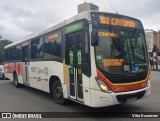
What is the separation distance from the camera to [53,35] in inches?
366

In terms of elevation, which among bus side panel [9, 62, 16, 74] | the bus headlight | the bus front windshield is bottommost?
the bus headlight

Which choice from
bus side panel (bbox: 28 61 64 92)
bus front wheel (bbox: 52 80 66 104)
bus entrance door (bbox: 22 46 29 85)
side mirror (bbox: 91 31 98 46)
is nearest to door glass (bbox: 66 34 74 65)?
bus side panel (bbox: 28 61 64 92)

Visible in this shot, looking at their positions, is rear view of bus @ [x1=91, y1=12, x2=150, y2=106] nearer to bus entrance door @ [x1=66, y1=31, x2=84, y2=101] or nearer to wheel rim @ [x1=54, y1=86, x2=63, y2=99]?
bus entrance door @ [x1=66, y1=31, x2=84, y2=101]

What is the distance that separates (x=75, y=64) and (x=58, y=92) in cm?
189

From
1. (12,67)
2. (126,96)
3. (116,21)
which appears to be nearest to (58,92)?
(126,96)

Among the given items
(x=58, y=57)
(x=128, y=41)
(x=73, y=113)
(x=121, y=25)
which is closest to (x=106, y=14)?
(x=121, y=25)

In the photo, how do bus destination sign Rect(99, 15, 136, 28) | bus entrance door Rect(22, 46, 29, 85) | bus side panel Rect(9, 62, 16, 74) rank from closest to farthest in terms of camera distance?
bus destination sign Rect(99, 15, 136, 28) → bus entrance door Rect(22, 46, 29, 85) → bus side panel Rect(9, 62, 16, 74)

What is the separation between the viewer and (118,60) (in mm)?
6867

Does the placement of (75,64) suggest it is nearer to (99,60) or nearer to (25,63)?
(99,60)

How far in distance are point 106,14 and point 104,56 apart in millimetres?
1332

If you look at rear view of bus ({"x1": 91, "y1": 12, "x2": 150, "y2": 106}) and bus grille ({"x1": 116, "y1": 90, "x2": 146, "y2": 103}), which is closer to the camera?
rear view of bus ({"x1": 91, "y1": 12, "x2": 150, "y2": 106})

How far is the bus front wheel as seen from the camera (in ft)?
28.5

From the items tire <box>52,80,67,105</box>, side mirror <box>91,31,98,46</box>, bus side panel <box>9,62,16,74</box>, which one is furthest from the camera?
bus side panel <box>9,62,16,74</box>

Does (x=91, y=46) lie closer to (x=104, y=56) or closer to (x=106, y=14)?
(x=104, y=56)
